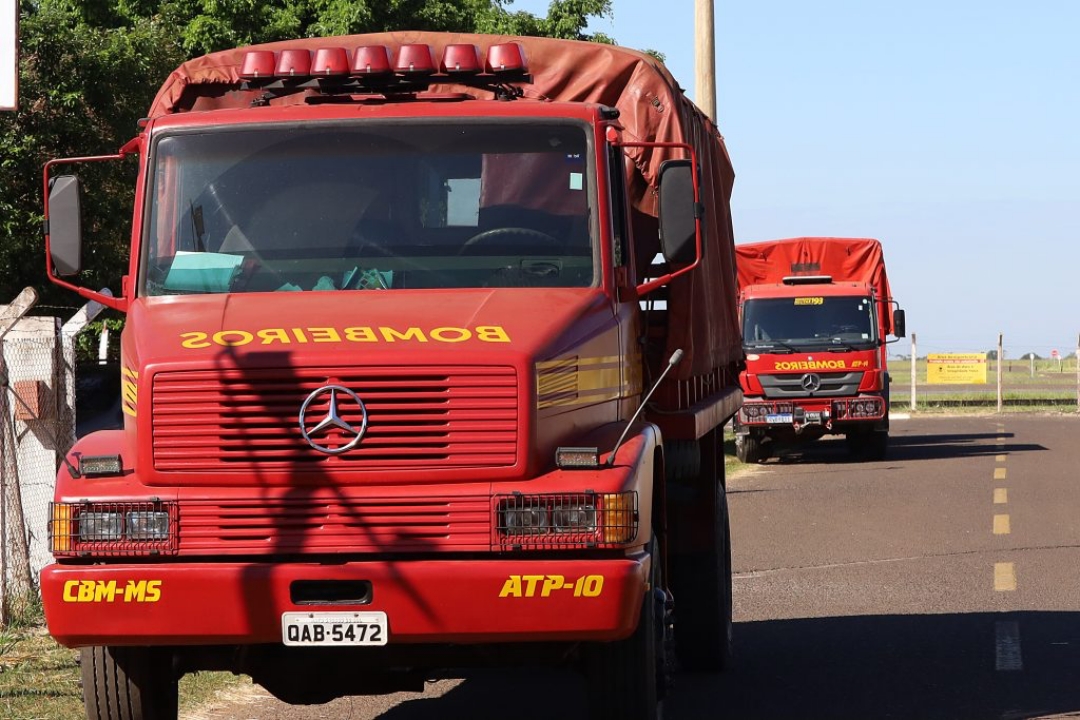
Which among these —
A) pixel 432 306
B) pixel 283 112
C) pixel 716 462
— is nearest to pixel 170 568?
pixel 432 306

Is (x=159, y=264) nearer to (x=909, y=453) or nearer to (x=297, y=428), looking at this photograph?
(x=297, y=428)

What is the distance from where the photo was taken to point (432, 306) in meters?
6.58

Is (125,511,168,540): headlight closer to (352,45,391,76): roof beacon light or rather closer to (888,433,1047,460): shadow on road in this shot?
(352,45,391,76): roof beacon light

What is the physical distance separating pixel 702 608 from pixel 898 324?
18.8 m

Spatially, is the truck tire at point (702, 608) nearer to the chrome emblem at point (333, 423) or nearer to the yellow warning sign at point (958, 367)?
the chrome emblem at point (333, 423)

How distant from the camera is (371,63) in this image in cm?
755

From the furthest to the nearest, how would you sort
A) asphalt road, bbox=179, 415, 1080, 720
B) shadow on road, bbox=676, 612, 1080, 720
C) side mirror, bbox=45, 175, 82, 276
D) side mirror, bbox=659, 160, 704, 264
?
asphalt road, bbox=179, 415, 1080, 720, shadow on road, bbox=676, 612, 1080, 720, side mirror, bbox=45, 175, 82, 276, side mirror, bbox=659, 160, 704, 264

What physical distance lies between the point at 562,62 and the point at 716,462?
2486 mm

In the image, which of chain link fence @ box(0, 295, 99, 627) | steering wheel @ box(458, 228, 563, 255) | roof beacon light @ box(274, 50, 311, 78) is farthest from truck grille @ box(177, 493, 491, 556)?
chain link fence @ box(0, 295, 99, 627)

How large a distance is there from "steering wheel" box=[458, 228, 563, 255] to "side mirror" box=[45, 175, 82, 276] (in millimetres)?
1695

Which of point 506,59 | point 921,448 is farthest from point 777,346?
point 506,59

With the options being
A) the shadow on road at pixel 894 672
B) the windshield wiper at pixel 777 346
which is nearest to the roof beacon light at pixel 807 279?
the windshield wiper at pixel 777 346

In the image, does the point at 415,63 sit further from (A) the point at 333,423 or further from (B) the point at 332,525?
(B) the point at 332,525

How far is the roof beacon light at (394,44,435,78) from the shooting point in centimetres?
759
